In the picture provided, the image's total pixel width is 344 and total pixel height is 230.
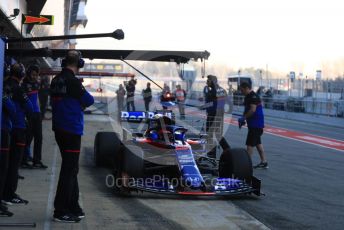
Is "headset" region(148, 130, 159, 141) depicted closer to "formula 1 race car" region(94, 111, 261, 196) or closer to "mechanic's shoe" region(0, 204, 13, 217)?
"formula 1 race car" region(94, 111, 261, 196)

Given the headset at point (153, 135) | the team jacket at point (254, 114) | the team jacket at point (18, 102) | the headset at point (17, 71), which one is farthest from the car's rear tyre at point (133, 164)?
the team jacket at point (254, 114)

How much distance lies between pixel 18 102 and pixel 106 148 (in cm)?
352

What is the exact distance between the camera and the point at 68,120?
636 cm

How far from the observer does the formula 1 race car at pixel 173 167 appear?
26.2 feet

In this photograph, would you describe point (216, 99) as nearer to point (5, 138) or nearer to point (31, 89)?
point (31, 89)

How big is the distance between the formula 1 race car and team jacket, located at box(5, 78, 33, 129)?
167 centimetres

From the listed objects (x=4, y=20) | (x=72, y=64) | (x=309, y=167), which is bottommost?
(x=309, y=167)

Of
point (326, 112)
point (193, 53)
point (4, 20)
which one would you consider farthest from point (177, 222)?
point (326, 112)

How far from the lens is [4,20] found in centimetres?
1041

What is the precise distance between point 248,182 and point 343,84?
26429mm

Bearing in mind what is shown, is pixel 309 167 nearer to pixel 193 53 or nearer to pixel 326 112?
pixel 193 53

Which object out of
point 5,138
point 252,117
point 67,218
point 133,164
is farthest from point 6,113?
point 252,117

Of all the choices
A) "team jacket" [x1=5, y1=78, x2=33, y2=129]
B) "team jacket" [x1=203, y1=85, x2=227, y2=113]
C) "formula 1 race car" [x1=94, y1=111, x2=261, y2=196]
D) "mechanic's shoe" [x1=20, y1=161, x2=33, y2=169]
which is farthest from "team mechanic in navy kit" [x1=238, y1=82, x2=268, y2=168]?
"team jacket" [x1=5, y1=78, x2=33, y2=129]

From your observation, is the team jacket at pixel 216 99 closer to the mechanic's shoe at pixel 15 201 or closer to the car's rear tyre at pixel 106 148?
the car's rear tyre at pixel 106 148
